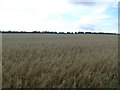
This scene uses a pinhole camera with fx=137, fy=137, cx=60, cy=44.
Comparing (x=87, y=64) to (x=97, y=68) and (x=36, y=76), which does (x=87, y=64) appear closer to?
(x=97, y=68)

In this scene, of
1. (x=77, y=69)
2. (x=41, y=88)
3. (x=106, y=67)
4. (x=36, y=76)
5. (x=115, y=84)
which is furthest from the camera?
(x=106, y=67)

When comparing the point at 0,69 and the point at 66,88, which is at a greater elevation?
the point at 0,69

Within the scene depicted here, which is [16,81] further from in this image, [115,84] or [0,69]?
[115,84]

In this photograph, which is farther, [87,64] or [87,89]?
[87,64]

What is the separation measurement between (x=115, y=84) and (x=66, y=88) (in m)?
1.48

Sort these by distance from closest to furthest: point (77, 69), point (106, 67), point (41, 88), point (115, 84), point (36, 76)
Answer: point (41, 88) → point (115, 84) → point (36, 76) → point (77, 69) → point (106, 67)

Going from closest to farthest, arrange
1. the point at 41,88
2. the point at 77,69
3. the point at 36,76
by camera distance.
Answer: the point at 41,88 < the point at 36,76 < the point at 77,69

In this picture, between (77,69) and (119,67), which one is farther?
(119,67)

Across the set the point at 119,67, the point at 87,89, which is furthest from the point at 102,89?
the point at 119,67

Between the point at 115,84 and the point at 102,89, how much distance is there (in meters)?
0.51

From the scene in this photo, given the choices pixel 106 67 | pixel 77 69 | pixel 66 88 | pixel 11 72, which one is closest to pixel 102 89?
pixel 66 88

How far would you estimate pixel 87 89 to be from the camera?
3.71 metres

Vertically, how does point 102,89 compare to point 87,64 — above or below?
below

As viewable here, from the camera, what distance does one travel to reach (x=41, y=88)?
359cm
